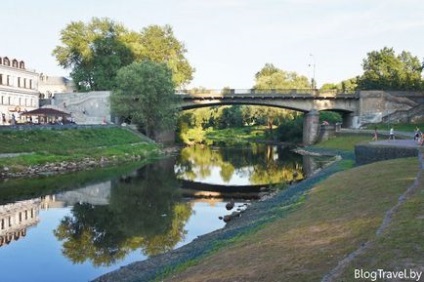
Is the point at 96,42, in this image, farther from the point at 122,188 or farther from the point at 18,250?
the point at 18,250

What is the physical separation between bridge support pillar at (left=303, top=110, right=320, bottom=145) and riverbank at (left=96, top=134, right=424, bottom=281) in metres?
68.0

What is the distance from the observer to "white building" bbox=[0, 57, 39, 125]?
86.1 meters

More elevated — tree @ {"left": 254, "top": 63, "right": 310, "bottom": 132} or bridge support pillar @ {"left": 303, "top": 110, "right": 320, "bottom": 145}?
tree @ {"left": 254, "top": 63, "right": 310, "bottom": 132}

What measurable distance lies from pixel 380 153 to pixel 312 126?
55.9 meters

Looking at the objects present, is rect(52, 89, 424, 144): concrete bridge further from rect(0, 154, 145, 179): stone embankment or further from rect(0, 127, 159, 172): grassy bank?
rect(0, 154, 145, 179): stone embankment

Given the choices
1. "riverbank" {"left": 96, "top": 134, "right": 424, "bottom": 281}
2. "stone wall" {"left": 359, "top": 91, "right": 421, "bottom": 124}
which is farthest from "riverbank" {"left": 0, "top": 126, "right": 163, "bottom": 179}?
"stone wall" {"left": 359, "top": 91, "right": 421, "bottom": 124}

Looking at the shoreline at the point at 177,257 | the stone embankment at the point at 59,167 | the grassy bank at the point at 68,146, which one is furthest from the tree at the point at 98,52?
the shoreline at the point at 177,257

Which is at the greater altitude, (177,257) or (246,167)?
(177,257)

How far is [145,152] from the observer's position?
2921 inches

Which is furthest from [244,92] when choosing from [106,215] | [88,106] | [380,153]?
[106,215]

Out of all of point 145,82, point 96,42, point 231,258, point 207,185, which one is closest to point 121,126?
point 145,82

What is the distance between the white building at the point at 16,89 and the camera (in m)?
86.1

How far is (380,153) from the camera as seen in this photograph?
3978 centimetres

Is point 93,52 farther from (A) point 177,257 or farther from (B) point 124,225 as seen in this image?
(A) point 177,257
